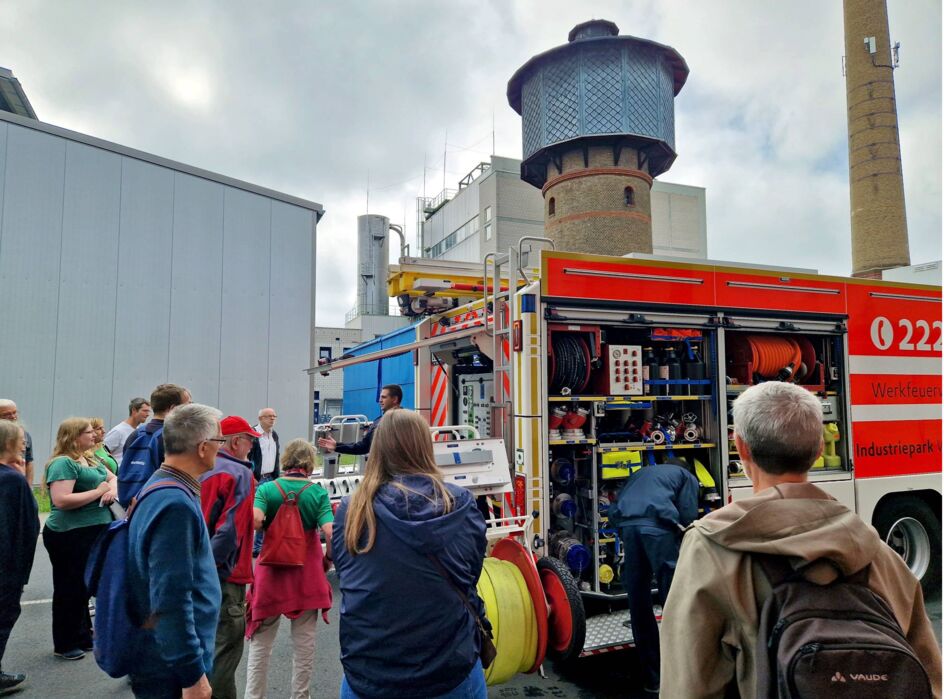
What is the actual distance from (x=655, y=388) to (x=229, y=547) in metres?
3.53

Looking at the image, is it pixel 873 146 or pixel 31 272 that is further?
pixel 873 146

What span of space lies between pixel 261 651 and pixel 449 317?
3.74 metres

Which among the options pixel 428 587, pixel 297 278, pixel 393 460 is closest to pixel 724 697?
pixel 428 587

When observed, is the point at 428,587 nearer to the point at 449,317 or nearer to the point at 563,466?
the point at 563,466

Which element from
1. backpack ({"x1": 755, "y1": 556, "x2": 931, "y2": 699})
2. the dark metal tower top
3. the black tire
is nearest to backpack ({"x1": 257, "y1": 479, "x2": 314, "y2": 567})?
backpack ({"x1": 755, "y1": 556, "x2": 931, "y2": 699})

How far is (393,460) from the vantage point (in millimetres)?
2139

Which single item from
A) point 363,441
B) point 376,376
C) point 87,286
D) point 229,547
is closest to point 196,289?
point 87,286

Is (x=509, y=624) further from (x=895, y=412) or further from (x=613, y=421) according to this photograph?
(x=895, y=412)

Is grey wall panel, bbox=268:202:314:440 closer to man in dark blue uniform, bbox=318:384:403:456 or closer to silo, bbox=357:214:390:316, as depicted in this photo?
man in dark blue uniform, bbox=318:384:403:456

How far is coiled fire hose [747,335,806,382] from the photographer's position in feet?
17.6

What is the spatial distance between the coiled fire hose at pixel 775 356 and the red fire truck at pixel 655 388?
0.05 ft

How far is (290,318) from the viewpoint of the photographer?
1432cm

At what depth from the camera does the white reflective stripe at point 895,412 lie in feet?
18.2

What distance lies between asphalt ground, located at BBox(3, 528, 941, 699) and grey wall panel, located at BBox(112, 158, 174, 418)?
799 centimetres
